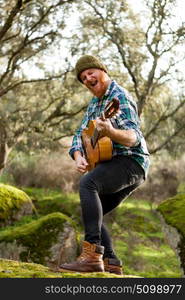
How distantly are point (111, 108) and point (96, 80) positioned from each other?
1.55ft

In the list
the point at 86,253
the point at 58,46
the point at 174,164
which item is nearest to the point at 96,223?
the point at 86,253

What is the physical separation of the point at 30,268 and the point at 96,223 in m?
0.72

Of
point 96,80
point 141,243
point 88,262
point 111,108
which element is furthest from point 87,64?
point 141,243

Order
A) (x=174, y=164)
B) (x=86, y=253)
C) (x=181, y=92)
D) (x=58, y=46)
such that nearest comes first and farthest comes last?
(x=86, y=253) < (x=58, y=46) < (x=181, y=92) < (x=174, y=164)

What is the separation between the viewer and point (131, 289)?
3.13m

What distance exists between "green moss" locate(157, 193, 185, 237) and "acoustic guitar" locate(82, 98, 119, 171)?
2.96 m

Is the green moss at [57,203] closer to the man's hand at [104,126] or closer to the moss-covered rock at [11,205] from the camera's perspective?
the moss-covered rock at [11,205]

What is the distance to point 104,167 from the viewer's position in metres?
3.88

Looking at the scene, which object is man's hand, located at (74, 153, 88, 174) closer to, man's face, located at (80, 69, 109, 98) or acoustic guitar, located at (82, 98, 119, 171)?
acoustic guitar, located at (82, 98, 119, 171)

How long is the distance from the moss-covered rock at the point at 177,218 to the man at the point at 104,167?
8.45 feet

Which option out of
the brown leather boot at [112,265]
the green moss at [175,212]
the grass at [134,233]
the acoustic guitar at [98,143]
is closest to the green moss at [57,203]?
the grass at [134,233]

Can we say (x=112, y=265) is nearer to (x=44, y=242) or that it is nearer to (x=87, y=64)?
(x=87, y=64)

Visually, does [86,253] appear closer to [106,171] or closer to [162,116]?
[106,171]

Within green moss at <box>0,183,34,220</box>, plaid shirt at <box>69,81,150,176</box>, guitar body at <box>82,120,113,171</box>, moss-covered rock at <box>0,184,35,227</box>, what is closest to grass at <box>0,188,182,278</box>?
moss-covered rock at <box>0,184,35,227</box>
